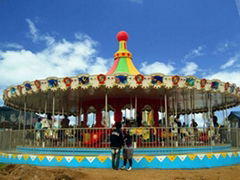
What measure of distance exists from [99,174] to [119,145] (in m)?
1.08

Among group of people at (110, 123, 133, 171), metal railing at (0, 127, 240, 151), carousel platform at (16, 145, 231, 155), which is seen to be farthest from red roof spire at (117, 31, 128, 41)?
group of people at (110, 123, 133, 171)

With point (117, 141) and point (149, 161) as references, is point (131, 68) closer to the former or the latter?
point (149, 161)

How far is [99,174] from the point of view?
277 inches

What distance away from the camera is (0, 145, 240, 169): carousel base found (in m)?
8.44

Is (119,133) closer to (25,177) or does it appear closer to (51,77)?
(25,177)

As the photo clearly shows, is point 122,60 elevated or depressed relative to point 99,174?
elevated

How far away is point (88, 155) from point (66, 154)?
0.88 m

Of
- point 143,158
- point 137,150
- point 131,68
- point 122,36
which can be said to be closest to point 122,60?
point 131,68

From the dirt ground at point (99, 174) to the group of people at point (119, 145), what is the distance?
1.01 ft

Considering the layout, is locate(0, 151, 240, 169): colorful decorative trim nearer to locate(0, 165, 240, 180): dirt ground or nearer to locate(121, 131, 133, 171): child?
locate(0, 165, 240, 180): dirt ground

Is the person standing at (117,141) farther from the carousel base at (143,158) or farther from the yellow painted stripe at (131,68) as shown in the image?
the yellow painted stripe at (131,68)

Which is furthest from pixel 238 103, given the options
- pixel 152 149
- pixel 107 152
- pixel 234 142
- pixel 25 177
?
pixel 25 177

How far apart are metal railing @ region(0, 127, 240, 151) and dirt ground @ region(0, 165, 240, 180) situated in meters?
1.66

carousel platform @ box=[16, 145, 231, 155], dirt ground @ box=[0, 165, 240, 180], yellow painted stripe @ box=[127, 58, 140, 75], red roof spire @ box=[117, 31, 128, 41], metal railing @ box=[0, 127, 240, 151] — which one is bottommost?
dirt ground @ box=[0, 165, 240, 180]
